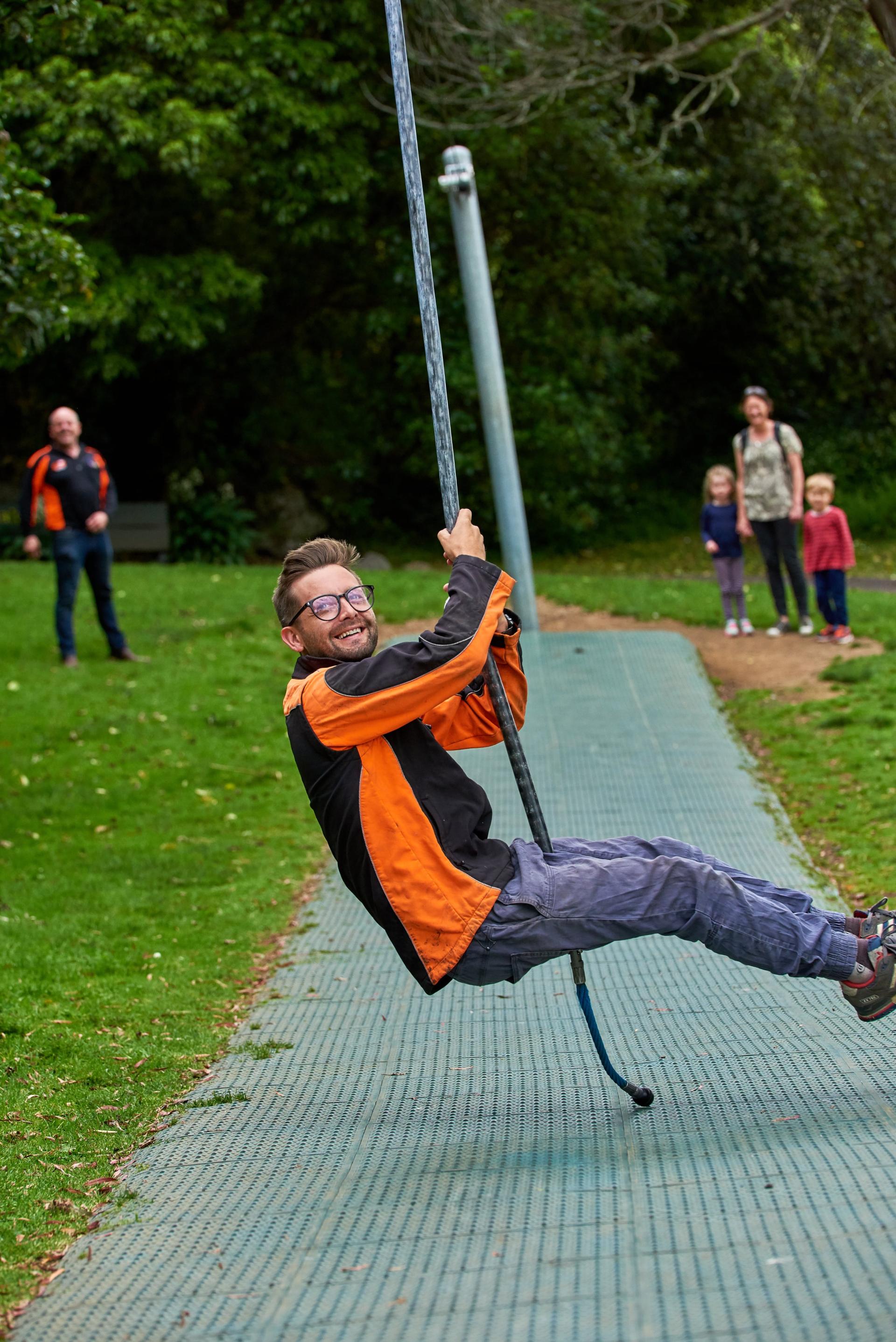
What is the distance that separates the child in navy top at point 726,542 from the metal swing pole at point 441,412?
814 centimetres

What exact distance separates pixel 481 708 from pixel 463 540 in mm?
539

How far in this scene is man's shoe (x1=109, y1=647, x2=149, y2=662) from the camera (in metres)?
11.9

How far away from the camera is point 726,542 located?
11.9 m

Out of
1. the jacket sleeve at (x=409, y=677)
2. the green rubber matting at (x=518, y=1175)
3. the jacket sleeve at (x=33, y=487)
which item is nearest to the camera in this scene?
the green rubber matting at (x=518, y=1175)

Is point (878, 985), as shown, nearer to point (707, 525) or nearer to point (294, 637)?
point (294, 637)

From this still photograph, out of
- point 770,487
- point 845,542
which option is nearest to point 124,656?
point 770,487

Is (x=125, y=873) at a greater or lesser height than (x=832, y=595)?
lesser

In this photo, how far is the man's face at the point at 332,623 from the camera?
138 inches

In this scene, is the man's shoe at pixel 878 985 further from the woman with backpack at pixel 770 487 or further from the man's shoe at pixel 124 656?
the man's shoe at pixel 124 656

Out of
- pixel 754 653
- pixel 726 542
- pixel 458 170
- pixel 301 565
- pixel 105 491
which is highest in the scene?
pixel 458 170

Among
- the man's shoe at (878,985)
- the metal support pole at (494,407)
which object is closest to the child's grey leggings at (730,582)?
the metal support pole at (494,407)

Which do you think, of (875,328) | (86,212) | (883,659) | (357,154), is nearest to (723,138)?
(875,328)

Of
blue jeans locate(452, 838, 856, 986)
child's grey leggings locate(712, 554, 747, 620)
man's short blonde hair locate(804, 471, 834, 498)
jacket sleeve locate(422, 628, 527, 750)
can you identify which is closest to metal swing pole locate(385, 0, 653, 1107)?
jacket sleeve locate(422, 628, 527, 750)

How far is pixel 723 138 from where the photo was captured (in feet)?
77.7
